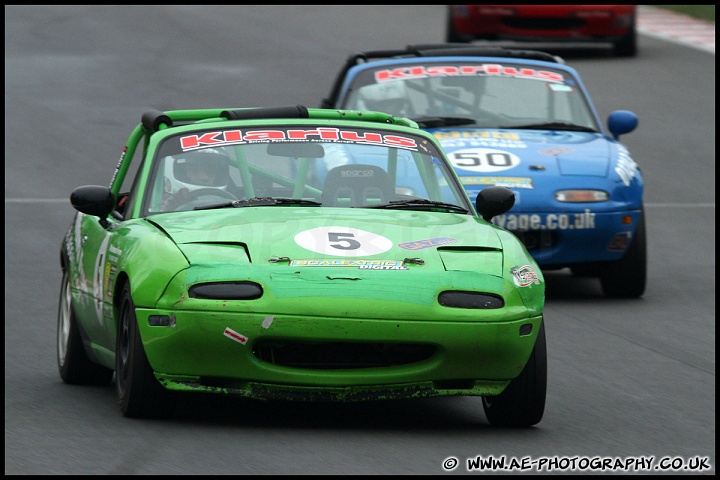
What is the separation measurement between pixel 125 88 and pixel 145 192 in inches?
530

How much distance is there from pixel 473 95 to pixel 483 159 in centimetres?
119

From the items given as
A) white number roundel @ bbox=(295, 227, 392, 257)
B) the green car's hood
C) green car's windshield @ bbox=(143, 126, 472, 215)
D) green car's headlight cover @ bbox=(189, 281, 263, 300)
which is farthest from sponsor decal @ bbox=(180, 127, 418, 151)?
green car's headlight cover @ bbox=(189, 281, 263, 300)

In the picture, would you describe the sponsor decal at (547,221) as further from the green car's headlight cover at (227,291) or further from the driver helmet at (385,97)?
the green car's headlight cover at (227,291)

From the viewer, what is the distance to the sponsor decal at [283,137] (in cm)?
747

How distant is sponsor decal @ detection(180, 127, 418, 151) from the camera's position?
7.47 meters

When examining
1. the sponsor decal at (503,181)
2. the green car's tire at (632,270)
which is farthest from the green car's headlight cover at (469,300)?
the green car's tire at (632,270)

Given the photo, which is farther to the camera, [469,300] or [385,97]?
[385,97]

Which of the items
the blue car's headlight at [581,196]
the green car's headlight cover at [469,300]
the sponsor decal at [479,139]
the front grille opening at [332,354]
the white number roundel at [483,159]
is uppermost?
the green car's headlight cover at [469,300]

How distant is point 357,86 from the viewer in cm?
1185

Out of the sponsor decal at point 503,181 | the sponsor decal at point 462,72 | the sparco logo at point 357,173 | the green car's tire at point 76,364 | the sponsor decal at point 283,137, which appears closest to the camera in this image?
the sparco logo at point 357,173

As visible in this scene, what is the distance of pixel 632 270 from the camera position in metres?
10.7

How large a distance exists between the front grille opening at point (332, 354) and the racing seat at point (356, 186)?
114cm

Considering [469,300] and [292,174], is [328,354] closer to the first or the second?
[469,300]

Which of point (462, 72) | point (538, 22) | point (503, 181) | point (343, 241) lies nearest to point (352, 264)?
point (343, 241)
